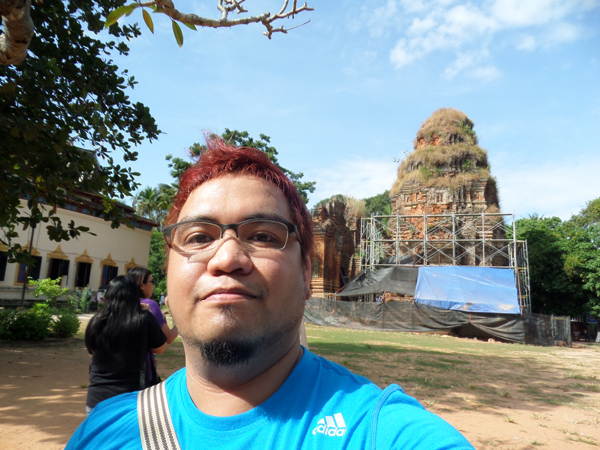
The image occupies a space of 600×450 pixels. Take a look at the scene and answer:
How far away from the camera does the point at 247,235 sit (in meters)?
1.29

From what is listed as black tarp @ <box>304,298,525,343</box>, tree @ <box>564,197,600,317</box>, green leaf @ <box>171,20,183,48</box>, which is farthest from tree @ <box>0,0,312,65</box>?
tree @ <box>564,197,600,317</box>

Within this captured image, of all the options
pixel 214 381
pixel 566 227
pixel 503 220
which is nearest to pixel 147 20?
pixel 214 381

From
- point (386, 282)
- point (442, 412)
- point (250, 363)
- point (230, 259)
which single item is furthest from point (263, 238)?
point (386, 282)

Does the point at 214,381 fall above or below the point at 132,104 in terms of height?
below

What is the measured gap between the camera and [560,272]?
95.2 feet

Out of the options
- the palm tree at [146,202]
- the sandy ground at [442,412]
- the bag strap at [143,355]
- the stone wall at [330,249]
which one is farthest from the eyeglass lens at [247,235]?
the palm tree at [146,202]

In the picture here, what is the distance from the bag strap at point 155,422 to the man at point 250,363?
0.6 inches

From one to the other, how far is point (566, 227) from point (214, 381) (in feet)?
119

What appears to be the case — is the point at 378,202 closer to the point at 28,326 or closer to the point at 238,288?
the point at 28,326

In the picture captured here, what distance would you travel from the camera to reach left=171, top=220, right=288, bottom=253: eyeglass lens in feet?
4.20

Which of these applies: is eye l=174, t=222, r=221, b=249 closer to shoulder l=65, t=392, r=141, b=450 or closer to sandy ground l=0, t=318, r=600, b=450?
shoulder l=65, t=392, r=141, b=450

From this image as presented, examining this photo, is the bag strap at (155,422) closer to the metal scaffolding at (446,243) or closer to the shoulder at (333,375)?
the shoulder at (333,375)

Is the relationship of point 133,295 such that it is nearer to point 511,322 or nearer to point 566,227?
point 511,322

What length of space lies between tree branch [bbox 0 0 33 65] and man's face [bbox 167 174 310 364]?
258 centimetres
